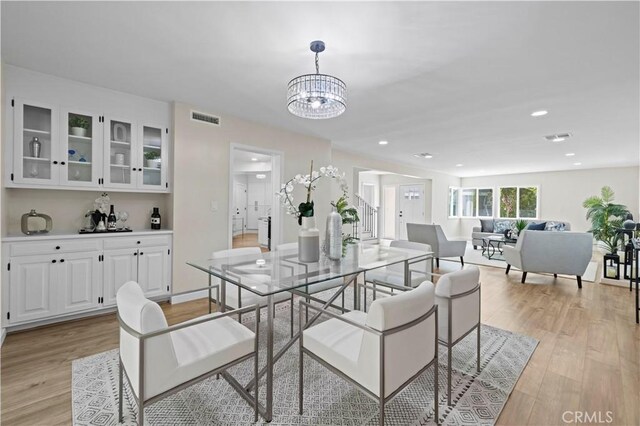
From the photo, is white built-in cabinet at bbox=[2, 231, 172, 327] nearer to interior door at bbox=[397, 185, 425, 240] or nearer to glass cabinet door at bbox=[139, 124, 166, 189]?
glass cabinet door at bbox=[139, 124, 166, 189]

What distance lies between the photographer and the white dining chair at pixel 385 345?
1.35 m

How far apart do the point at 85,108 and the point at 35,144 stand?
0.58 meters

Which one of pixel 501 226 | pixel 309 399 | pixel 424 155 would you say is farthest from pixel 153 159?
pixel 501 226

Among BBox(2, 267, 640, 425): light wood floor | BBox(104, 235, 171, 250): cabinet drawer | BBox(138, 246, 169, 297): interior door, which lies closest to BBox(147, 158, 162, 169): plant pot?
BBox(104, 235, 171, 250): cabinet drawer

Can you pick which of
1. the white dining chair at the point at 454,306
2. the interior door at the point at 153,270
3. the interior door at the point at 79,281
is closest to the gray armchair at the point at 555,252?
the white dining chair at the point at 454,306

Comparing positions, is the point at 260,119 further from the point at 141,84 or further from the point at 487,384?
the point at 487,384

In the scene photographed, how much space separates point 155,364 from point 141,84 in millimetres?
2914

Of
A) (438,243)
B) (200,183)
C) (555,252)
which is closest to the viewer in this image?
(200,183)

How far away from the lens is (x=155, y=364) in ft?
4.26

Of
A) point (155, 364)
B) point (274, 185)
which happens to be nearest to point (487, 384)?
point (155, 364)

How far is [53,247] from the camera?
277 cm

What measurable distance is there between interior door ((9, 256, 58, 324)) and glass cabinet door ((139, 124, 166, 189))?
1.23m

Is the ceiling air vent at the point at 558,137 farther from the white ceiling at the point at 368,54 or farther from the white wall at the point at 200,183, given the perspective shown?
the white wall at the point at 200,183

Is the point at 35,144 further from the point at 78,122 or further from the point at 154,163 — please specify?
the point at 154,163
